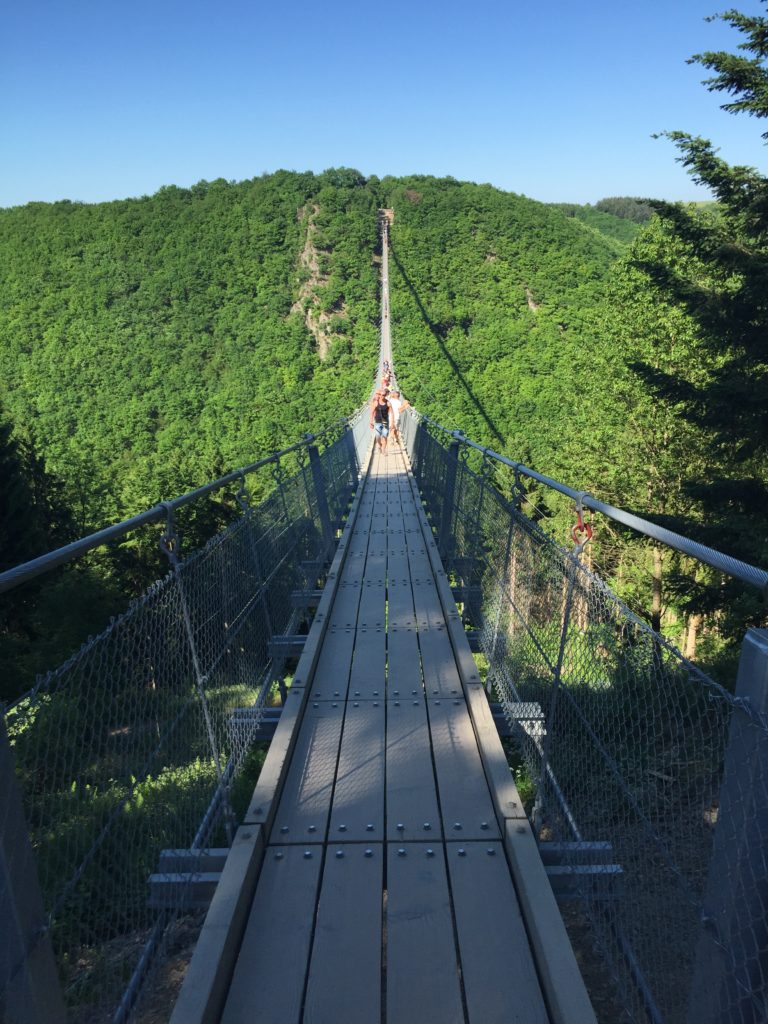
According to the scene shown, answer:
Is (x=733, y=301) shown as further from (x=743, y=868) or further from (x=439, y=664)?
(x=743, y=868)

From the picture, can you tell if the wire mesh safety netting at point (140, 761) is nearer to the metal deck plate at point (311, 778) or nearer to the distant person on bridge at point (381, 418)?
the metal deck plate at point (311, 778)

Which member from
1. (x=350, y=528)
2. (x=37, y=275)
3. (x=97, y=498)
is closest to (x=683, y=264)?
(x=350, y=528)

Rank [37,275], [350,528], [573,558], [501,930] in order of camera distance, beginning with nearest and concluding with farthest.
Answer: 1. [501,930]
2. [573,558]
3. [350,528]
4. [37,275]

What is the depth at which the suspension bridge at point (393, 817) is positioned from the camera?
1.21 m

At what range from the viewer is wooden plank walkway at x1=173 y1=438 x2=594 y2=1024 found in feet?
5.54

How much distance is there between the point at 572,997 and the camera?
5.28 ft

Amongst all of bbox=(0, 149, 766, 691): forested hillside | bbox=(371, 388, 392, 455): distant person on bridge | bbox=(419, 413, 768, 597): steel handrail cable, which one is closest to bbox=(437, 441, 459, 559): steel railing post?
bbox=(419, 413, 768, 597): steel handrail cable

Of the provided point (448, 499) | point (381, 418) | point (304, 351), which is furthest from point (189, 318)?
point (448, 499)

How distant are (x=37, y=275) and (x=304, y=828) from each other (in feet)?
275

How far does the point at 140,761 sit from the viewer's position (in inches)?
76.4

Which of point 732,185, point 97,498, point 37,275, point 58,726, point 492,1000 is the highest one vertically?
point 37,275

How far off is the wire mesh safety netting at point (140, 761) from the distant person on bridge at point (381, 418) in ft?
37.5

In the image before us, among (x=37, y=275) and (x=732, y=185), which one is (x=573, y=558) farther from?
(x=37, y=275)

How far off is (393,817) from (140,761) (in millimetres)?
899
